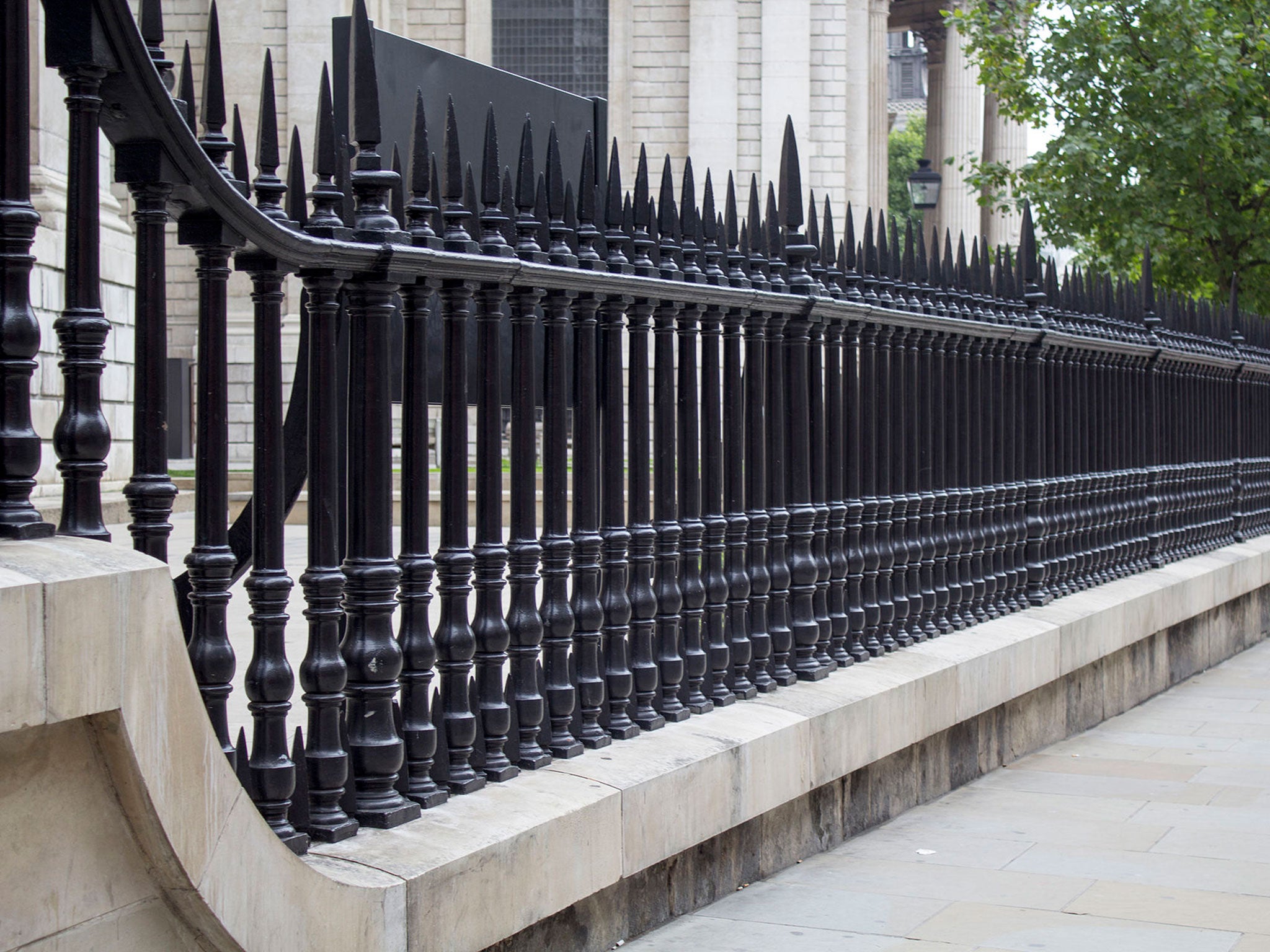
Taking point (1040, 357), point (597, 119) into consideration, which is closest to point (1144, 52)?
point (1040, 357)

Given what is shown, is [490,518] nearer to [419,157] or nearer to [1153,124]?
[419,157]

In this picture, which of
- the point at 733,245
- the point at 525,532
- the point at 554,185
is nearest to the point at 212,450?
the point at 525,532

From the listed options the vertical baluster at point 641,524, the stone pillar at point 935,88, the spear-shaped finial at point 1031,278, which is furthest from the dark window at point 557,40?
the vertical baluster at point 641,524

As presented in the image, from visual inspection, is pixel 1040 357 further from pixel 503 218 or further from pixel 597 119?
pixel 503 218

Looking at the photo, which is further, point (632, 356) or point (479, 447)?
point (632, 356)

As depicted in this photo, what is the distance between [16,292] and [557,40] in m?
28.0

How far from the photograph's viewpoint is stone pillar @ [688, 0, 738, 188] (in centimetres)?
2800

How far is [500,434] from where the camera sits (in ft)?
11.9

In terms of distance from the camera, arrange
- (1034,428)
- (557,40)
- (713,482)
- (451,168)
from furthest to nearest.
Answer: (557,40) < (1034,428) < (713,482) < (451,168)

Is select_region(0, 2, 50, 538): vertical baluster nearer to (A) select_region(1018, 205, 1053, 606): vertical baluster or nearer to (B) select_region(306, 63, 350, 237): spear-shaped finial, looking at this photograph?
(B) select_region(306, 63, 350, 237): spear-shaped finial

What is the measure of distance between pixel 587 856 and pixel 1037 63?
635 inches

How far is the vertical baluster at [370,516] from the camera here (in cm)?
312

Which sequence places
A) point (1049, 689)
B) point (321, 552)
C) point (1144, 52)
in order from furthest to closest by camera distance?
point (1144, 52) < point (1049, 689) < point (321, 552)

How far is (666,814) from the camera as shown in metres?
3.80
